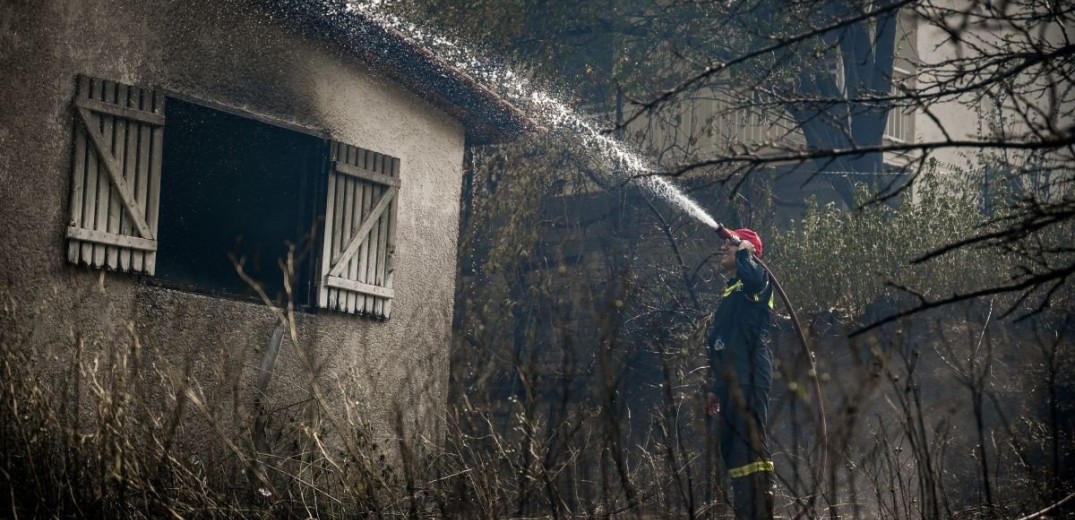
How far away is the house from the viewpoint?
6457mm

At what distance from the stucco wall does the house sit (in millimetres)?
12

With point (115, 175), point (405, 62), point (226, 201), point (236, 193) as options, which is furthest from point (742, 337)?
point (226, 201)

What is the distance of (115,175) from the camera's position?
681 cm

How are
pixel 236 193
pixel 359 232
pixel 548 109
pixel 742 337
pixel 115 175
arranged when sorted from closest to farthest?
pixel 115 175, pixel 742 337, pixel 359 232, pixel 236 193, pixel 548 109

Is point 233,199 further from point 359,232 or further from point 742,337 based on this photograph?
point 742,337

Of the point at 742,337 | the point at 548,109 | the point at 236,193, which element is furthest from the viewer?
the point at 548,109

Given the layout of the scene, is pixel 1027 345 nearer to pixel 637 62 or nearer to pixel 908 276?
pixel 908 276

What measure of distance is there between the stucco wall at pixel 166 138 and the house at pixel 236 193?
0.01m

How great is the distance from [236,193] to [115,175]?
2.34 metres

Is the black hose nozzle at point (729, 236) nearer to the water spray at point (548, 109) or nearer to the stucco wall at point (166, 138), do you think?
the stucco wall at point (166, 138)

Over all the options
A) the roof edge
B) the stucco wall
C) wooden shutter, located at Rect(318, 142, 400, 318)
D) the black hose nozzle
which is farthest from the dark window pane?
the black hose nozzle

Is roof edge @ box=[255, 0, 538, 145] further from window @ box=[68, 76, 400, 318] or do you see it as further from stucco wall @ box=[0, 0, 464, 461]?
window @ box=[68, 76, 400, 318]

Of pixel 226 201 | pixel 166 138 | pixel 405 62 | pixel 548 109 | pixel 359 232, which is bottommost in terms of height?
pixel 359 232

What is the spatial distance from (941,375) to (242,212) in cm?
724
